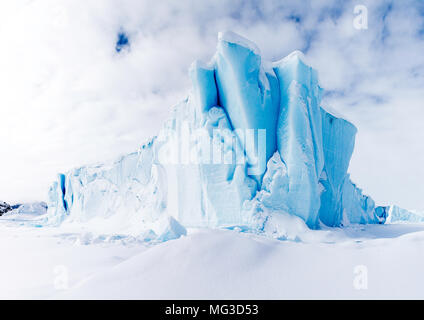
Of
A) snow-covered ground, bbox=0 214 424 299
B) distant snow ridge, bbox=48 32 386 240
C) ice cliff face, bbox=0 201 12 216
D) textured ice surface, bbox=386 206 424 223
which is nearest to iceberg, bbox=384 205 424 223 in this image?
textured ice surface, bbox=386 206 424 223

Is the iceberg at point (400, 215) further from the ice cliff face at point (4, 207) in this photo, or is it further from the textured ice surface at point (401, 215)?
the ice cliff face at point (4, 207)

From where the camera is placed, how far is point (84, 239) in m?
5.46

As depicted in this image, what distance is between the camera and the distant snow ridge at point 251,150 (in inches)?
276

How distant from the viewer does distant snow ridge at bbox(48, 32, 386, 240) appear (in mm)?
7008

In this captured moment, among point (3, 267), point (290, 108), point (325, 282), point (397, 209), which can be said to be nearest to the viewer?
point (325, 282)

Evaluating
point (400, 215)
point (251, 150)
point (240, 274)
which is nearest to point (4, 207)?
point (251, 150)

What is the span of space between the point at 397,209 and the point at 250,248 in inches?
815

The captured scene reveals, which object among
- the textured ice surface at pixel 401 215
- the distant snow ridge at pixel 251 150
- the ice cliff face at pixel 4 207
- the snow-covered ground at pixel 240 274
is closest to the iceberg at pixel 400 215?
the textured ice surface at pixel 401 215

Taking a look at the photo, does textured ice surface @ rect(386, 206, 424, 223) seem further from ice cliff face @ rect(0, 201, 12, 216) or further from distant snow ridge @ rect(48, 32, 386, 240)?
ice cliff face @ rect(0, 201, 12, 216)
